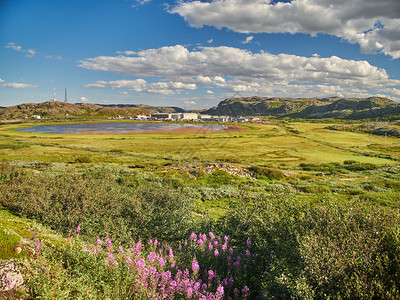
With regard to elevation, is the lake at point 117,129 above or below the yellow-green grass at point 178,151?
above

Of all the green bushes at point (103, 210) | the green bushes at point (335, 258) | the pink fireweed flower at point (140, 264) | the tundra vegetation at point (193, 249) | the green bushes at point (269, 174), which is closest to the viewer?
the green bushes at point (335, 258)

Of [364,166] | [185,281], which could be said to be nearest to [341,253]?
[185,281]

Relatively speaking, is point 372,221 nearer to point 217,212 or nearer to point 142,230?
point 142,230

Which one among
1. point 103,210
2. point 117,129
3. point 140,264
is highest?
point 117,129

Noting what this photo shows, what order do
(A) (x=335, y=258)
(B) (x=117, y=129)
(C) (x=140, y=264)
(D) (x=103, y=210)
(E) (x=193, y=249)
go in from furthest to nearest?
(B) (x=117, y=129), (D) (x=103, y=210), (E) (x=193, y=249), (C) (x=140, y=264), (A) (x=335, y=258)

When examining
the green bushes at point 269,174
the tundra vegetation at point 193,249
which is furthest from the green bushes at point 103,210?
the green bushes at point 269,174

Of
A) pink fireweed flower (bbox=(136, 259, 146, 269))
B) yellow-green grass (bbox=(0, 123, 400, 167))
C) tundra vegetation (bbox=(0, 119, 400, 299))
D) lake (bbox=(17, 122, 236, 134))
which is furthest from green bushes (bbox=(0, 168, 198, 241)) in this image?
lake (bbox=(17, 122, 236, 134))

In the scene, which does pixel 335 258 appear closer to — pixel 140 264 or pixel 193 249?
pixel 193 249

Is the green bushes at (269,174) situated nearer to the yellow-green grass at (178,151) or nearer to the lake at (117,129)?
the yellow-green grass at (178,151)

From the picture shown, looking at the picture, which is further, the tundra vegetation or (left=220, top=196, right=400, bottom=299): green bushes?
the tundra vegetation

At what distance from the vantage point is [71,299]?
4.68 meters

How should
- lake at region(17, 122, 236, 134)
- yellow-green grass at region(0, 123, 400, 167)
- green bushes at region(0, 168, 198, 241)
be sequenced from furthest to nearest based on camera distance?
lake at region(17, 122, 236, 134)
yellow-green grass at region(0, 123, 400, 167)
green bushes at region(0, 168, 198, 241)

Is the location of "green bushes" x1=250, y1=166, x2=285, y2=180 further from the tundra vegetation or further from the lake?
the lake

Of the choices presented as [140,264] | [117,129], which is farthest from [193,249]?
[117,129]
